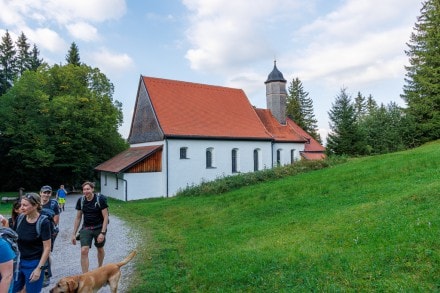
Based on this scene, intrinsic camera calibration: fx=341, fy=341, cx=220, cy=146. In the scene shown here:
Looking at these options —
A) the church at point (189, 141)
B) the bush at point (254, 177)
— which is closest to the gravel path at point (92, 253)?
the bush at point (254, 177)

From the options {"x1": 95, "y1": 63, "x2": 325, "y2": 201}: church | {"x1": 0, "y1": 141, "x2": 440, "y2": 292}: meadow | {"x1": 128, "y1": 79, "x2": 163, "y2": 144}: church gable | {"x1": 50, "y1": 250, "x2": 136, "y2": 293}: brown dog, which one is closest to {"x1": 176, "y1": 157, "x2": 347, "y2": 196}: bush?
{"x1": 0, "y1": 141, "x2": 440, "y2": 292}: meadow

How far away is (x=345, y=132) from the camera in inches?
1153

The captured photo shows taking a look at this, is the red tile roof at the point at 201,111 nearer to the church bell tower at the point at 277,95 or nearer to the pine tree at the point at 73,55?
the church bell tower at the point at 277,95

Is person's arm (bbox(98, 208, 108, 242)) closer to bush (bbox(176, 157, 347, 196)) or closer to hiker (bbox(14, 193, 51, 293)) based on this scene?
hiker (bbox(14, 193, 51, 293))

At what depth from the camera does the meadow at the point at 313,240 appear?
5.36 meters

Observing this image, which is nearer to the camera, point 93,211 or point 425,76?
point 93,211

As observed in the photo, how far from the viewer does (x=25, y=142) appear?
29.1 meters

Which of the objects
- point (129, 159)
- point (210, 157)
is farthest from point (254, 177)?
point (129, 159)

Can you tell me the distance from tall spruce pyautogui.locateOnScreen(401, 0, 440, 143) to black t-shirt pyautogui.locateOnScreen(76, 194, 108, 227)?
Result: 102 ft

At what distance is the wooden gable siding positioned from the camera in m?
23.8

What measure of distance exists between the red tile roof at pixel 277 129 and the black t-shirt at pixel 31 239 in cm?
2716

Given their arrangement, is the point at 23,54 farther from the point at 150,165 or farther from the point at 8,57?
the point at 150,165

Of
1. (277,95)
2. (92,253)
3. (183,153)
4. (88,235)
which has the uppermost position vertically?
(277,95)

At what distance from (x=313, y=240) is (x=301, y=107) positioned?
54.5 meters
